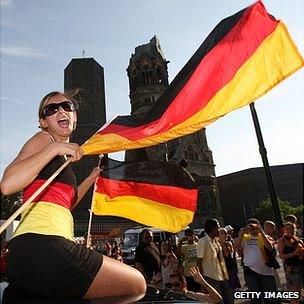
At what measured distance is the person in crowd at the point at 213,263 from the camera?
21.8ft

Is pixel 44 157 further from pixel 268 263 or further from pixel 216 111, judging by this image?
pixel 268 263

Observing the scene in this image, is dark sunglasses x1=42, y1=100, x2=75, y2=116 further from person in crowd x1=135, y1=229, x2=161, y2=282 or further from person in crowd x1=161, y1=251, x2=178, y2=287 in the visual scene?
person in crowd x1=161, y1=251, x2=178, y2=287

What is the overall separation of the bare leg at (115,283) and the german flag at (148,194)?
2566mm

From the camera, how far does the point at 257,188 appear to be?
96438mm

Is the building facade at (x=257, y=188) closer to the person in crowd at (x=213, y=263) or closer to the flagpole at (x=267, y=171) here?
the person in crowd at (x=213, y=263)

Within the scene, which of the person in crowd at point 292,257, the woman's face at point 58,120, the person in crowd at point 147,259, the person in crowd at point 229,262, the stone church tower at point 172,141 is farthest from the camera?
the stone church tower at point 172,141

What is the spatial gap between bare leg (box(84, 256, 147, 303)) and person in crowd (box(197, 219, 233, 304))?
521 centimetres

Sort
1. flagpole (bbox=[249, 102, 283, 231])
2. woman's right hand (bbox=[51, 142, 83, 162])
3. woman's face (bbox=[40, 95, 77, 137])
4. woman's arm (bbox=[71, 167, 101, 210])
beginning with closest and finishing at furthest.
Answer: woman's right hand (bbox=[51, 142, 83, 162]) < woman's face (bbox=[40, 95, 77, 137]) < woman's arm (bbox=[71, 167, 101, 210]) < flagpole (bbox=[249, 102, 283, 231])

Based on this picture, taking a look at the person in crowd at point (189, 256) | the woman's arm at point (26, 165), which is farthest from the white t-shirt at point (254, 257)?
the woman's arm at point (26, 165)

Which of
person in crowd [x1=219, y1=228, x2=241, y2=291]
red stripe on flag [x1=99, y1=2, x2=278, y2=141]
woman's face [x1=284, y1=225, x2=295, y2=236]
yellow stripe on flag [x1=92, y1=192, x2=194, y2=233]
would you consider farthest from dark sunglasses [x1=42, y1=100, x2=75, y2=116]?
person in crowd [x1=219, y1=228, x2=241, y2=291]

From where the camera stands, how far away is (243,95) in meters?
3.59

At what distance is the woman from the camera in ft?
5.30

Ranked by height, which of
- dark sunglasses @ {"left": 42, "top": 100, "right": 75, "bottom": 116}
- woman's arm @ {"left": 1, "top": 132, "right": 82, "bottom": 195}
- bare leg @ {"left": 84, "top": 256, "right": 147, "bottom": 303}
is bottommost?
bare leg @ {"left": 84, "top": 256, "right": 147, "bottom": 303}

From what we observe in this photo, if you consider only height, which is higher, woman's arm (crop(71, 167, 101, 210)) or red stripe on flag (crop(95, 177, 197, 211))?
red stripe on flag (crop(95, 177, 197, 211))
